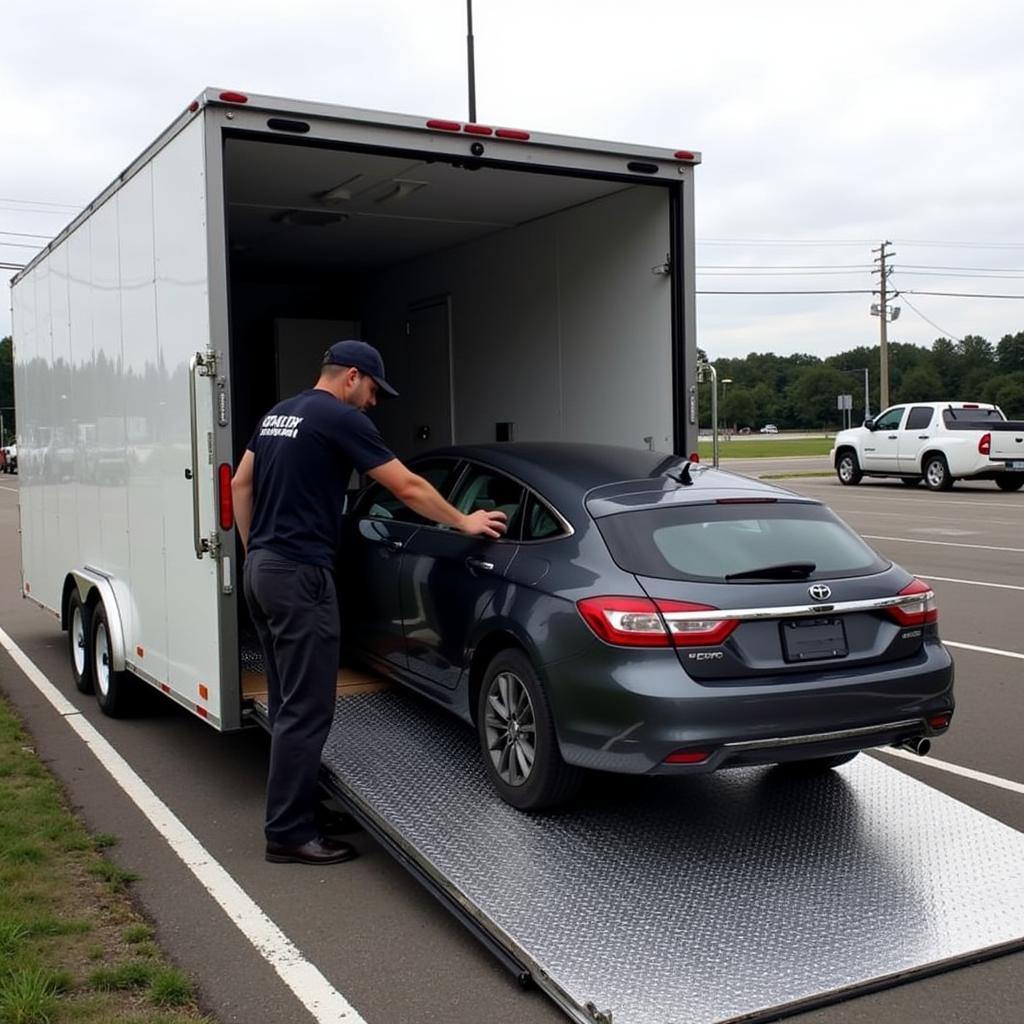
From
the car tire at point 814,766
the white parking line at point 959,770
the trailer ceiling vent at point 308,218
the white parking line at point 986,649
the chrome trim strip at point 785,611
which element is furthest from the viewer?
the white parking line at point 986,649

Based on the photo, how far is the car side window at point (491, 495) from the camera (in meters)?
5.21

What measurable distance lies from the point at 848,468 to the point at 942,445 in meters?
3.40

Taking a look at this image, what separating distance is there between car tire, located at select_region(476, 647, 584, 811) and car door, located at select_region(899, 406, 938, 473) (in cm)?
2202

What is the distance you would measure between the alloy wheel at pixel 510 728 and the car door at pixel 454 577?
0.32 meters

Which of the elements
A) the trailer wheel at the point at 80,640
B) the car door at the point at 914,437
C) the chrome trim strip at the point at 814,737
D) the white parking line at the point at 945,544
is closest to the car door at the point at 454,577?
the chrome trim strip at the point at 814,737

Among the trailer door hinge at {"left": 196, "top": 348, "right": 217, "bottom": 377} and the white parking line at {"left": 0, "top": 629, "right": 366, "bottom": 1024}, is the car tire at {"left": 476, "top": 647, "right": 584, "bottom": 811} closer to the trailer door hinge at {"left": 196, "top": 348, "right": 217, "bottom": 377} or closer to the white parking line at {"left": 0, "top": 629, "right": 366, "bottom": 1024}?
the white parking line at {"left": 0, "top": 629, "right": 366, "bottom": 1024}

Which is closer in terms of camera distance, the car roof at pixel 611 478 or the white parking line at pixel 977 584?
the car roof at pixel 611 478

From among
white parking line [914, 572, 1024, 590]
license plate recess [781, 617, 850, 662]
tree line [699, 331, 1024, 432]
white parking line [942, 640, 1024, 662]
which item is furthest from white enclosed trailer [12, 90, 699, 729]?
tree line [699, 331, 1024, 432]

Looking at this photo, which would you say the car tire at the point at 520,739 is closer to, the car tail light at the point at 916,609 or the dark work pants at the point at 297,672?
the dark work pants at the point at 297,672

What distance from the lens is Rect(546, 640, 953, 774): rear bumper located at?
163 inches

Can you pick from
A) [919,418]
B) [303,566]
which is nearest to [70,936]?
[303,566]

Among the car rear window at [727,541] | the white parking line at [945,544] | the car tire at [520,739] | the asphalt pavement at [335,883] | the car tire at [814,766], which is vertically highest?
the car rear window at [727,541]

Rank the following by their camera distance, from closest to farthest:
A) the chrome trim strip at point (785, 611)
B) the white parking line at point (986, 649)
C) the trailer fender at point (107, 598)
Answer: the chrome trim strip at point (785, 611)
the trailer fender at point (107, 598)
the white parking line at point (986, 649)

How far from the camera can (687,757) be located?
13.6ft
